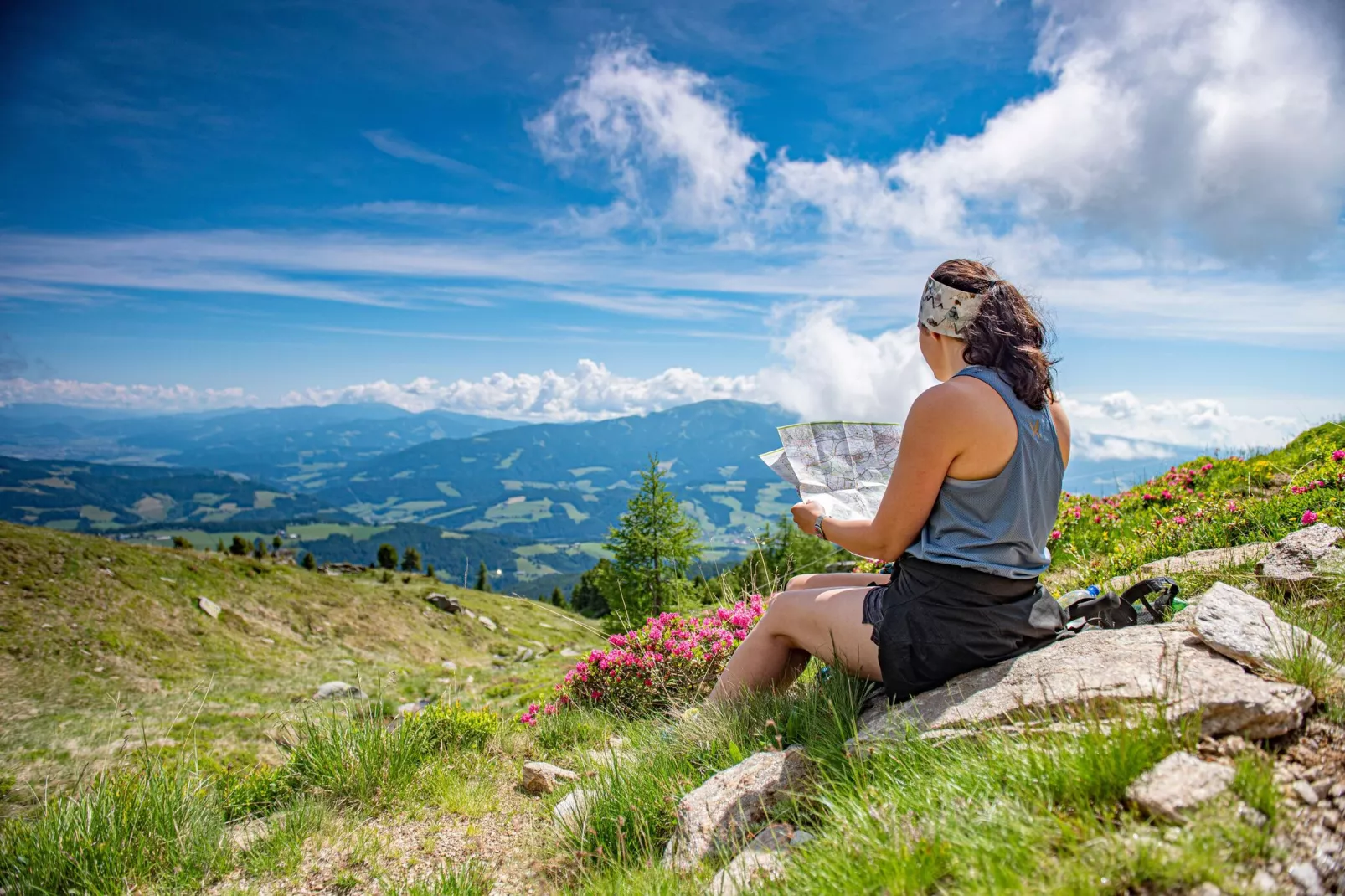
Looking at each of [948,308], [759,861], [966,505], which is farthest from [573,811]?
[948,308]

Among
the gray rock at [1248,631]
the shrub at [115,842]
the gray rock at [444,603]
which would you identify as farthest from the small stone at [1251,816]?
the gray rock at [444,603]

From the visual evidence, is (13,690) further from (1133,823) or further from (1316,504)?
(1316,504)

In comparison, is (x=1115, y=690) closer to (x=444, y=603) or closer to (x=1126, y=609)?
(x=1126, y=609)

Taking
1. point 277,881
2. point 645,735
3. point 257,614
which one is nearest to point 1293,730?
point 645,735

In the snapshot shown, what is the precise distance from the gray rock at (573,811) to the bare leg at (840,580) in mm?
1764

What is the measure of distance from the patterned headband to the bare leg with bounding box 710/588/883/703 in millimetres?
1489

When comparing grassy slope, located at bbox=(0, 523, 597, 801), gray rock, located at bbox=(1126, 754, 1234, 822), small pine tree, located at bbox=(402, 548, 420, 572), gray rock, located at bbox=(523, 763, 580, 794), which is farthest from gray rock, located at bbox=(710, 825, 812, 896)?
small pine tree, located at bbox=(402, 548, 420, 572)

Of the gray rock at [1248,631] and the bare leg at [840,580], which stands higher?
the gray rock at [1248,631]

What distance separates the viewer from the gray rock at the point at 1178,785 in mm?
1920

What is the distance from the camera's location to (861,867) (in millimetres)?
2135

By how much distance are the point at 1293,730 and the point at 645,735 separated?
3364mm

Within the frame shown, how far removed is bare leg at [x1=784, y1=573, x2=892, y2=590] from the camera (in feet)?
12.9

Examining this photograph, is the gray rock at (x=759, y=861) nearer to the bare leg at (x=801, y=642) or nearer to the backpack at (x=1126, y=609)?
the bare leg at (x=801, y=642)

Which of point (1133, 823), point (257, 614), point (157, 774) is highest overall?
point (1133, 823)
